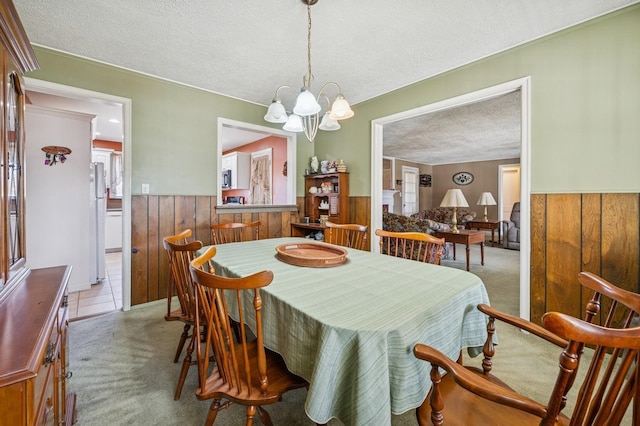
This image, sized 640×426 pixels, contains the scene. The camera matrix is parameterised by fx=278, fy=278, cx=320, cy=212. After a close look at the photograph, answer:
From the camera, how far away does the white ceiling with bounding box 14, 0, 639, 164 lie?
1875 millimetres

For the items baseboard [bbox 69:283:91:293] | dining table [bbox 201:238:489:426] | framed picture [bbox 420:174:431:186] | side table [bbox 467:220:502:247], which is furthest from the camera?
framed picture [bbox 420:174:431:186]

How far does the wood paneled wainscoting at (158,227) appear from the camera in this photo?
2.86 metres

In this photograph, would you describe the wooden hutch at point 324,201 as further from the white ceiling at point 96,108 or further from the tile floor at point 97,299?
the white ceiling at point 96,108

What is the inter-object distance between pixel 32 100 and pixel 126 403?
4083 mm

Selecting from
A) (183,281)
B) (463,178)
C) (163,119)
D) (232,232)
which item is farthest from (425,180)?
(183,281)

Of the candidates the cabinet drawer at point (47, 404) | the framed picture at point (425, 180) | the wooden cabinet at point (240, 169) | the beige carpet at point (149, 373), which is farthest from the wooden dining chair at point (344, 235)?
the framed picture at point (425, 180)

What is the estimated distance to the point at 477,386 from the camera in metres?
0.74

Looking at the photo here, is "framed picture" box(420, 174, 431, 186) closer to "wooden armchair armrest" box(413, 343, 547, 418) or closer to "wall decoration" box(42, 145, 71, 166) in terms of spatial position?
"wall decoration" box(42, 145, 71, 166)

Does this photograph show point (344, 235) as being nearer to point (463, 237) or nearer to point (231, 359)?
point (231, 359)

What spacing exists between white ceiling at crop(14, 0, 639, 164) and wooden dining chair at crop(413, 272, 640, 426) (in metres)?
1.93

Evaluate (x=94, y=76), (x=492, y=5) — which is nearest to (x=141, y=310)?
(x=94, y=76)

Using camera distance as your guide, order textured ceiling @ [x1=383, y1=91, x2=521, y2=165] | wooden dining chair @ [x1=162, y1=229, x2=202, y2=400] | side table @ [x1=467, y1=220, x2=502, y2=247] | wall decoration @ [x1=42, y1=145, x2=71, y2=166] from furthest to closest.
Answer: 1. side table @ [x1=467, y1=220, x2=502, y2=247]
2. textured ceiling @ [x1=383, y1=91, x2=521, y2=165]
3. wall decoration @ [x1=42, y1=145, x2=71, y2=166]
4. wooden dining chair @ [x1=162, y1=229, x2=202, y2=400]

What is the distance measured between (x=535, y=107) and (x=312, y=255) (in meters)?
2.18

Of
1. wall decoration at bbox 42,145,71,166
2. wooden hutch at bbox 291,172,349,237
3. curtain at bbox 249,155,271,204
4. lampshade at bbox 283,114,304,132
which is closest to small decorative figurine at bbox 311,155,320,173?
wooden hutch at bbox 291,172,349,237
